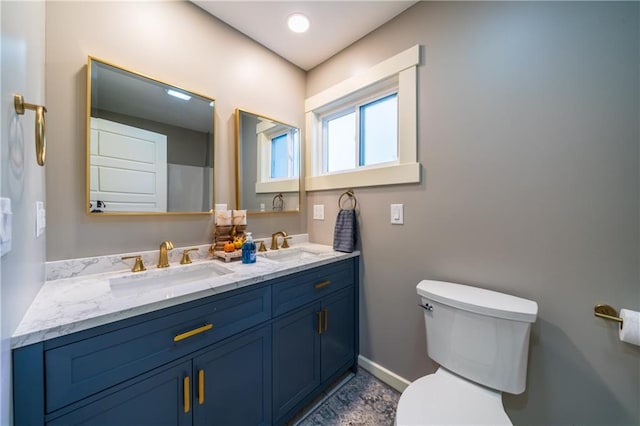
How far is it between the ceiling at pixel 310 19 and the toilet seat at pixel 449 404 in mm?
2108

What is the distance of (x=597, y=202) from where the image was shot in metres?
0.98

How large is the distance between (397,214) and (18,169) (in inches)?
64.7

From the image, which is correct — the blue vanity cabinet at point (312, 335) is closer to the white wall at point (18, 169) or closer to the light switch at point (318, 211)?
the light switch at point (318, 211)

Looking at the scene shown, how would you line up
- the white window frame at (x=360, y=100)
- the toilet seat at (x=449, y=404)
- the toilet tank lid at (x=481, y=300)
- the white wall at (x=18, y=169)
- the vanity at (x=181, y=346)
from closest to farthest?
the white wall at (x=18, y=169) → the vanity at (x=181, y=346) → the toilet seat at (x=449, y=404) → the toilet tank lid at (x=481, y=300) → the white window frame at (x=360, y=100)

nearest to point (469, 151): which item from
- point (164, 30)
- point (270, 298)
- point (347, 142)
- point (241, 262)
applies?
point (347, 142)

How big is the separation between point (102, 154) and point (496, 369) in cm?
206

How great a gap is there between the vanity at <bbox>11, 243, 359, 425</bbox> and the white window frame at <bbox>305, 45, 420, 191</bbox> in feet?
2.14

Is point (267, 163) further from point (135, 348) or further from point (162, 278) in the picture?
point (135, 348)

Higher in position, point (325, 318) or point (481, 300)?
point (481, 300)

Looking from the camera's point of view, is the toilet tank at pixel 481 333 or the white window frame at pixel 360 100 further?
the white window frame at pixel 360 100

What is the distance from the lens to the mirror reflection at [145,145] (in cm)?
118

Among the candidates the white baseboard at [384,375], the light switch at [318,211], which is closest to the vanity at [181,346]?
the white baseboard at [384,375]

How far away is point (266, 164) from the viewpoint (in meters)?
1.90

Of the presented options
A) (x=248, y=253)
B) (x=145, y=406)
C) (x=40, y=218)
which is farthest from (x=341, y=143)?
(x=145, y=406)
